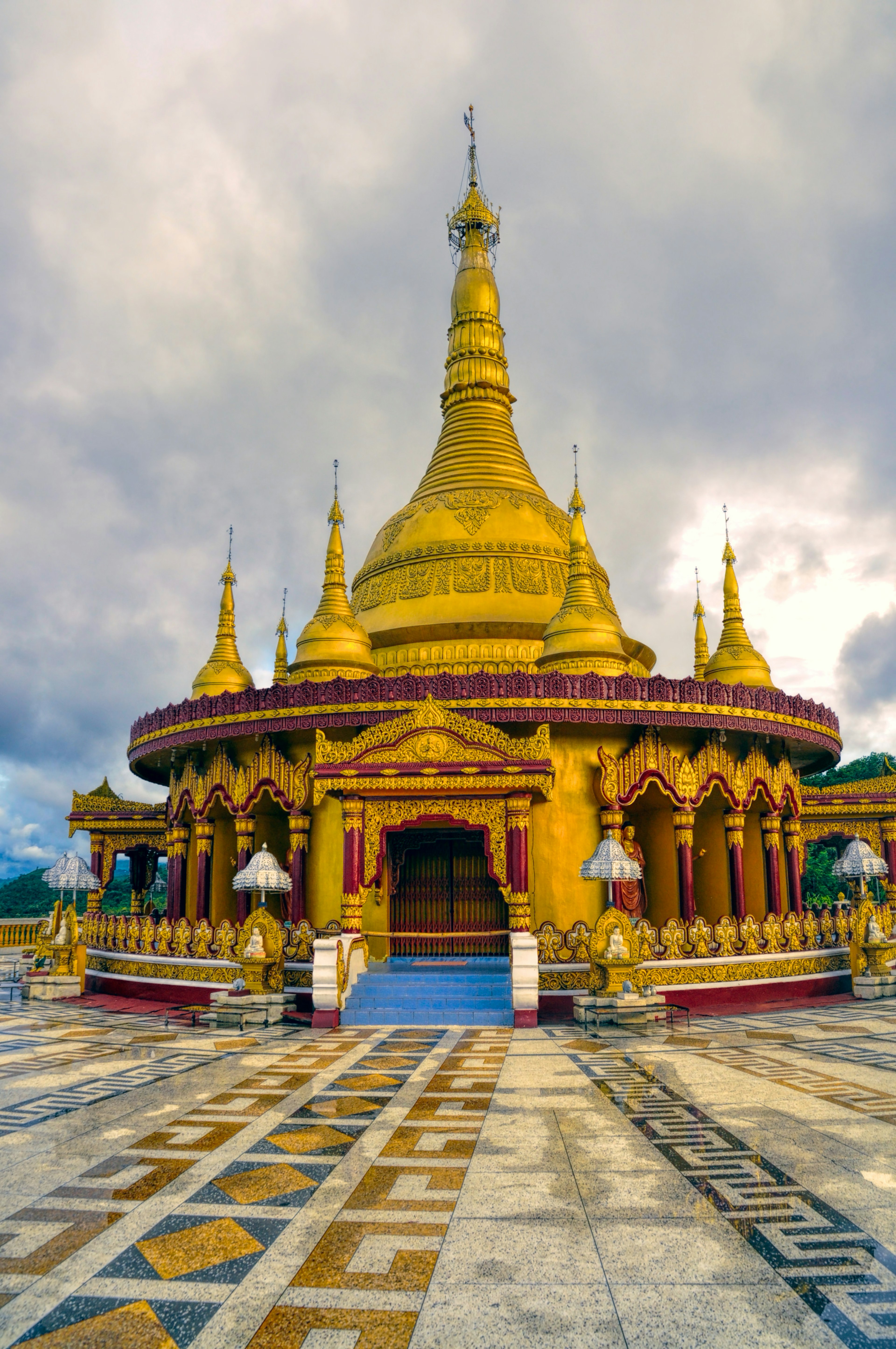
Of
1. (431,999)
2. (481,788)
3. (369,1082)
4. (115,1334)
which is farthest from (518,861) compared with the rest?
(115,1334)

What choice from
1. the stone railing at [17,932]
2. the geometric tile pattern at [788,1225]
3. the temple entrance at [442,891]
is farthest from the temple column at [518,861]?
the stone railing at [17,932]

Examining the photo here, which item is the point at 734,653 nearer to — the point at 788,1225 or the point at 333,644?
the point at 333,644

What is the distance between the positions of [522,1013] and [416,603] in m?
13.5

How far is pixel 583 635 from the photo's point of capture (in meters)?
22.4

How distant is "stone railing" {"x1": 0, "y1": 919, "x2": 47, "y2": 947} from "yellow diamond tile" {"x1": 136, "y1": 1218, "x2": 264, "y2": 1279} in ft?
106

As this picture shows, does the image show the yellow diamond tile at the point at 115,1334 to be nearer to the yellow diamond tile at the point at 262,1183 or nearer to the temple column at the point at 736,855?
the yellow diamond tile at the point at 262,1183

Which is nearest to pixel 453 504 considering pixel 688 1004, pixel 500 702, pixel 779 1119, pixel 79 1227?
pixel 500 702

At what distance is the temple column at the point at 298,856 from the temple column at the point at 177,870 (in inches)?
176

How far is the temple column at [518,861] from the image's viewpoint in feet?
55.6

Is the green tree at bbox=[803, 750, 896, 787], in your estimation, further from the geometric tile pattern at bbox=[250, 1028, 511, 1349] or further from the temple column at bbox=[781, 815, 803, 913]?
the geometric tile pattern at bbox=[250, 1028, 511, 1349]

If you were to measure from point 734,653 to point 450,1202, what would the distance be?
75.2 feet

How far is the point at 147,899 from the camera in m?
34.3

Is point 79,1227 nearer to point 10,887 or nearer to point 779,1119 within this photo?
point 779,1119

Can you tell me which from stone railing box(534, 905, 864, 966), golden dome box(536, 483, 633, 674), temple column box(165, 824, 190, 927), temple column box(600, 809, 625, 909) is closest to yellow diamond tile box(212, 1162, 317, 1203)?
stone railing box(534, 905, 864, 966)
